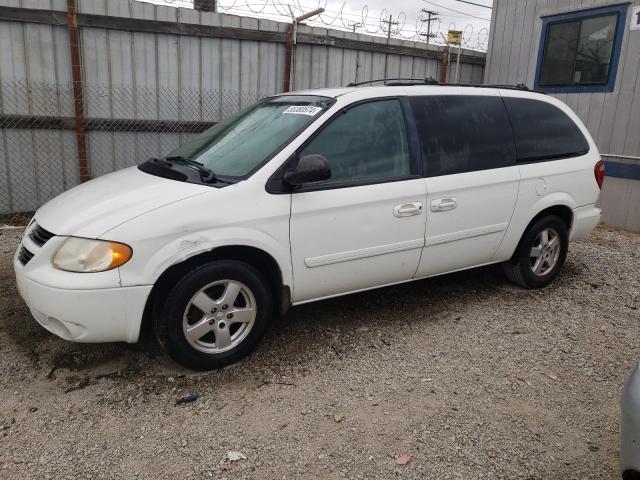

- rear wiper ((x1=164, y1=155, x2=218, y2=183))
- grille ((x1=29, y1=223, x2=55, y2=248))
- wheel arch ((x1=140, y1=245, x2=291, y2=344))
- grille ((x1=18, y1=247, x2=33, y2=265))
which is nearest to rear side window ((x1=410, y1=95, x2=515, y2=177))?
wheel arch ((x1=140, y1=245, x2=291, y2=344))

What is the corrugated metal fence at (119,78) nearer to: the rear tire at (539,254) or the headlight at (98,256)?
the headlight at (98,256)

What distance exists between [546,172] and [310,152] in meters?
2.24

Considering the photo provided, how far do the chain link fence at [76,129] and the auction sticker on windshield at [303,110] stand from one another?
4040 millimetres

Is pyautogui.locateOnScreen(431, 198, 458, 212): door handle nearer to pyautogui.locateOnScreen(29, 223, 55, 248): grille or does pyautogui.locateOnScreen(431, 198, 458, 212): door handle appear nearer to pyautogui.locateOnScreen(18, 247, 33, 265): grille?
pyautogui.locateOnScreen(29, 223, 55, 248): grille

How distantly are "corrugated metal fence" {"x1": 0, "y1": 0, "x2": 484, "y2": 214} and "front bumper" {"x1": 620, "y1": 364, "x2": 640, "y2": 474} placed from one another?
21.8 feet

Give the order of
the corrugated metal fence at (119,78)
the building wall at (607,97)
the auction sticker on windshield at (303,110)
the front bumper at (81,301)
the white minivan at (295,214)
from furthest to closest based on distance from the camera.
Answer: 1. the building wall at (607,97)
2. the corrugated metal fence at (119,78)
3. the auction sticker on windshield at (303,110)
4. the white minivan at (295,214)
5. the front bumper at (81,301)

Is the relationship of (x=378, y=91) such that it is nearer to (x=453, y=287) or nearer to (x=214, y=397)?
(x=453, y=287)

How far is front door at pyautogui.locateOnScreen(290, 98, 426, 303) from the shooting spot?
3566 millimetres

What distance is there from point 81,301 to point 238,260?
933mm

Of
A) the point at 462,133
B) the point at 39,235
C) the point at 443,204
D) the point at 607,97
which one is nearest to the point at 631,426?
the point at 443,204

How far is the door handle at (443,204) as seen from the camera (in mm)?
3996

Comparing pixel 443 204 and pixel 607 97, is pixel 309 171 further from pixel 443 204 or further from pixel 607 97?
pixel 607 97

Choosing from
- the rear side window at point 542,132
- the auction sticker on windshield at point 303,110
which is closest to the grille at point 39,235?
the auction sticker on windshield at point 303,110

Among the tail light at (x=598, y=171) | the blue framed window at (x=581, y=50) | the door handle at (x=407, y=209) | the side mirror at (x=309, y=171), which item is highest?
the blue framed window at (x=581, y=50)
